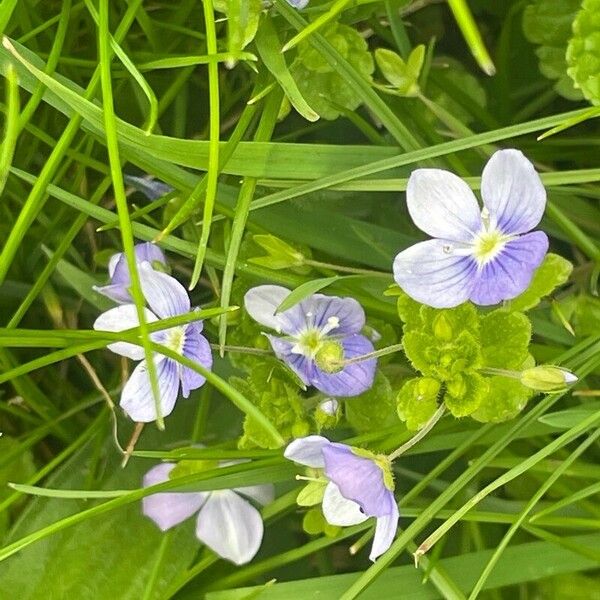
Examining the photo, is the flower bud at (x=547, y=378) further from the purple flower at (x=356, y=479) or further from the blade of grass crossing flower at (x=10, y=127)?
the blade of grass crossing flower at (x=10, y=127)

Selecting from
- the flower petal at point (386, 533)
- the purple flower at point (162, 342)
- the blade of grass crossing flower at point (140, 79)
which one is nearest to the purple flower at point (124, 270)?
the purple flower at point (162, 342)

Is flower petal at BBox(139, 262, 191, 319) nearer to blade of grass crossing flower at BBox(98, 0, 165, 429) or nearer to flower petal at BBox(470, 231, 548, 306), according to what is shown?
blade of grass crossing flower at BBox(98, 0, 165, 429)

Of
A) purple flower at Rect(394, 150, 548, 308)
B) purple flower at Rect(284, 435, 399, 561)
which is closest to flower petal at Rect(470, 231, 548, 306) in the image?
purple flower at Rect(394, 150, 548, 308)

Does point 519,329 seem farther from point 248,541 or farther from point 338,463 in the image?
point 248,541

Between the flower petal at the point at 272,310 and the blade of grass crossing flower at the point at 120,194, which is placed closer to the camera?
the blade of grass crossing flower at the point at 120,194

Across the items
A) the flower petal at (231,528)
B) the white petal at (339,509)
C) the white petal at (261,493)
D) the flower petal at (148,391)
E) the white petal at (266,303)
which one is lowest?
the flower petal at (231,528)

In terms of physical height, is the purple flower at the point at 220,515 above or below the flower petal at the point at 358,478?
below
